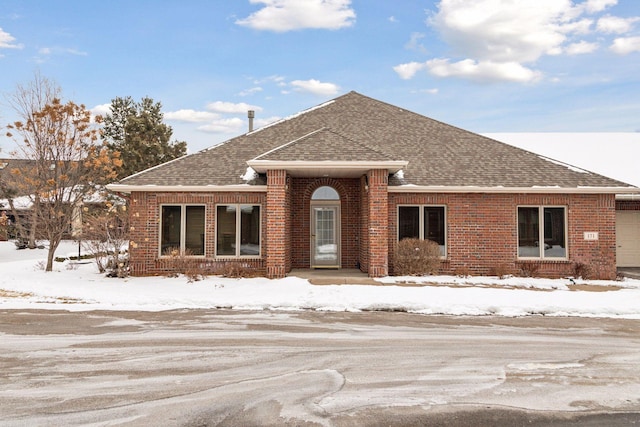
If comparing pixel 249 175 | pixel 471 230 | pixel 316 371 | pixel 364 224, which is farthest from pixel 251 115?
pixel 316 371

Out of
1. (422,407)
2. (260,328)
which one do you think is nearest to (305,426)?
(422,407)

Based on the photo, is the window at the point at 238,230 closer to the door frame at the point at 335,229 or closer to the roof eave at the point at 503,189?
the door frame at the point at 335,229

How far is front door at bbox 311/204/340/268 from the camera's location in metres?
15.2

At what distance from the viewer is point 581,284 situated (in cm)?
1277

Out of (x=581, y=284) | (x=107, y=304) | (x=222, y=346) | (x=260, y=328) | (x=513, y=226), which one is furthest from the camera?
(x=513, y=226)

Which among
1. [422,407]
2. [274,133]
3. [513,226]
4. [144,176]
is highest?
[274,133]

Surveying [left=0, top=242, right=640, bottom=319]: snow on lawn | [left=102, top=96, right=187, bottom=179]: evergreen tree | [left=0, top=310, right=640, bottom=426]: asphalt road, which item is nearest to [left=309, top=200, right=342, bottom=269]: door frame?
[left=0, top=242, right=640, bottom=319]: snow on lawn

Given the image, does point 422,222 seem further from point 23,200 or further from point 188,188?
point 23,200

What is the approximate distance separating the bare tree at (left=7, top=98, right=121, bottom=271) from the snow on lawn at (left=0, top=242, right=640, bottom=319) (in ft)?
7.84

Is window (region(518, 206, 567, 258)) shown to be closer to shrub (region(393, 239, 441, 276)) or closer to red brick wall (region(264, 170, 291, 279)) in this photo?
shrub (region(393, 239, 441, 276))

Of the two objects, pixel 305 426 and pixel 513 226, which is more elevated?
pixel 513 226

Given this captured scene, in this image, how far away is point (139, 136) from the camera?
3381cm

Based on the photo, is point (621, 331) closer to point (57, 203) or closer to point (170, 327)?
point (170, 327)

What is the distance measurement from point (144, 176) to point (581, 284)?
13907 millimetres
